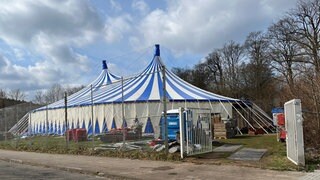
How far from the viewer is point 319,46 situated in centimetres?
4400

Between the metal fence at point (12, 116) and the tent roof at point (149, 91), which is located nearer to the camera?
the metal fence at point (12, 116)

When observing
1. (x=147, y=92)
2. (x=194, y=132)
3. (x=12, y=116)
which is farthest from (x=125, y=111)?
(x=194, y=132)

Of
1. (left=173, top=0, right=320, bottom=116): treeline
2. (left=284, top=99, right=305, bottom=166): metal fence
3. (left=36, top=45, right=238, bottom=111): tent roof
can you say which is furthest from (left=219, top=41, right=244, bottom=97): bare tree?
(left=284, top=99, right=305, bottom=166): metal fence

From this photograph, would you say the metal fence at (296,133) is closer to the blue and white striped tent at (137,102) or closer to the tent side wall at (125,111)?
the blue and white striped tent at (137,102)

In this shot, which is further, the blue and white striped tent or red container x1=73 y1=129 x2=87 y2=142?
the blue and white striped tent

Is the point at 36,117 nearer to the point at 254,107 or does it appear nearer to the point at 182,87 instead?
the point at 182,87

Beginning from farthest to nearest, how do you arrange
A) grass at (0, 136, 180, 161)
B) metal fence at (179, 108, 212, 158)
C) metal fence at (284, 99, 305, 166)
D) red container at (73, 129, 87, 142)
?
red container at (73, 129, 87, 142)
grass at (0, 136, 180, 161)
metal fence at (179, 108, 212, 158)
metal fence at (284, 99, 305, 166)

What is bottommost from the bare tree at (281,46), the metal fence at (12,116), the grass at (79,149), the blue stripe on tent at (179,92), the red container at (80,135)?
the grass at (79,149)

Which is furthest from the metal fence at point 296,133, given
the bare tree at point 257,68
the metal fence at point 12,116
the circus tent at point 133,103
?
the bare tree at point 257,68

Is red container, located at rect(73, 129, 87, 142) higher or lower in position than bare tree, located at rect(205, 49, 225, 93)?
lower

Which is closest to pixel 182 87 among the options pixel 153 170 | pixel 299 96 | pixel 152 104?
pixel 152 104

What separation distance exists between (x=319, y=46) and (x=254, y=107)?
1133 centimetres

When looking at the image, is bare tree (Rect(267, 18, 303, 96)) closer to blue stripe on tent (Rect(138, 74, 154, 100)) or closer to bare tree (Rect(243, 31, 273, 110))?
bare tree (Rect(243, 31, 273, 110))

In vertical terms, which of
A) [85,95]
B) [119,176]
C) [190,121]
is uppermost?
[85,95]
